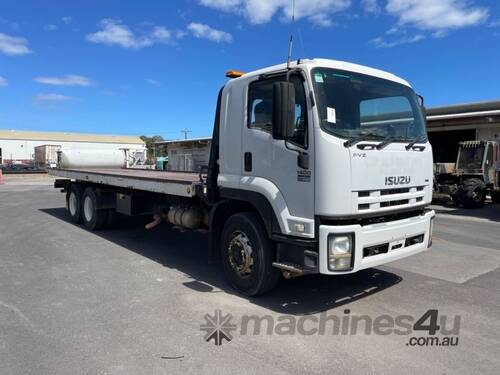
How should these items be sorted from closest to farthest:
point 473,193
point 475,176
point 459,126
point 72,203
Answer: point 72,203
point 473,193
point 475,176
point 459,126

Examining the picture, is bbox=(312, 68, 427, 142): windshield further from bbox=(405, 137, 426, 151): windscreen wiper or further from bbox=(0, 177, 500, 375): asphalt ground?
bbox=(0, 177, 500, 375): asphalt ground

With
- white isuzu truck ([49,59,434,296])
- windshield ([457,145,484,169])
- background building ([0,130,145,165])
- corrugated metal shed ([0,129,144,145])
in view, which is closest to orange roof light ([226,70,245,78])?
white isuzu truck ([49,59,434,296])

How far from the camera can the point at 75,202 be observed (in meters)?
11.4

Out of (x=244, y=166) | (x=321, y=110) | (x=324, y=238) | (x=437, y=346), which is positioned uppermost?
(x=321, y=110)

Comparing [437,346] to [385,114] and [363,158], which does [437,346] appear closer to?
[363,158]

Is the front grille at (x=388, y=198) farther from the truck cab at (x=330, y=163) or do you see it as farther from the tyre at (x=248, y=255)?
the tyre at (x=248, y=255)

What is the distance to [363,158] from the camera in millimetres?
4527

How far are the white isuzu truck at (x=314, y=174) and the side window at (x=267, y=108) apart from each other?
0.01 meters

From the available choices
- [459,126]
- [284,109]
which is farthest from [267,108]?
[459,126]

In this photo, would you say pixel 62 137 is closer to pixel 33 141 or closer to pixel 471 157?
pixel 33 141

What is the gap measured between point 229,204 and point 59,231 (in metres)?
6.17

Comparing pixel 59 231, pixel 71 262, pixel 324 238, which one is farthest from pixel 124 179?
pixel 324 238

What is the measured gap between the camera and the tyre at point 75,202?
11.1 meters

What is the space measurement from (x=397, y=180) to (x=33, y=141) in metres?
99.2
